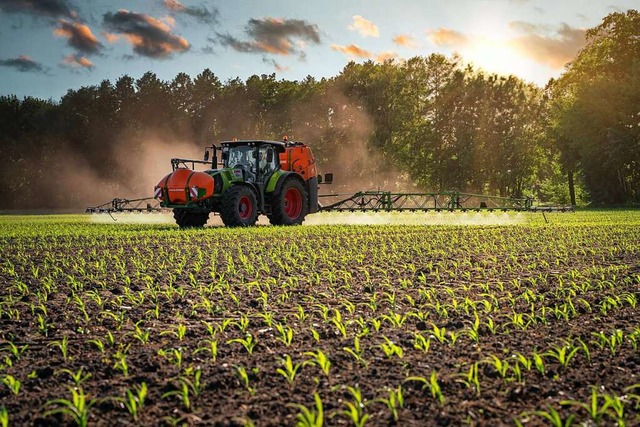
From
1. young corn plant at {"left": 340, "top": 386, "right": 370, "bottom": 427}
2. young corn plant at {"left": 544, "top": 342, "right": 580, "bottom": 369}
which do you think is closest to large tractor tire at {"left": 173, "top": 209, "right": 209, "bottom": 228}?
young corn plant at {"left": 544, "top": 342, "right": 580, "bottom": 369}

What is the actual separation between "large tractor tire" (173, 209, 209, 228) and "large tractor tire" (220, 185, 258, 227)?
1718 millimetres

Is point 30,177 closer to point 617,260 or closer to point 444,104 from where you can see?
point 444,104

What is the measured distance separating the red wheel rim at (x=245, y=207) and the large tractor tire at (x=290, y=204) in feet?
2.54

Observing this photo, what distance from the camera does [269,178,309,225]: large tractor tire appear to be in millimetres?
20125

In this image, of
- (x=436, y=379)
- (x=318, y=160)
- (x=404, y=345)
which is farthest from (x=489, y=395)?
(x=318, y=160)

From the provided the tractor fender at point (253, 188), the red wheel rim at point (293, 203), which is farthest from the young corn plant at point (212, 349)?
the red wheel rim at point (293, 203)

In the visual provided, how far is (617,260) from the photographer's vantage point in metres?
11.1

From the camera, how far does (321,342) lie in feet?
17.4

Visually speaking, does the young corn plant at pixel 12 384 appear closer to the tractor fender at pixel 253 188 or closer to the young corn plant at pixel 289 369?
the young corn plant at pixel 289 369

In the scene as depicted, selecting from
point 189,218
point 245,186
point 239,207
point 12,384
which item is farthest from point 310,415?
point 189,218

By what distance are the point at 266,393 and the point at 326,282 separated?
4488 mm

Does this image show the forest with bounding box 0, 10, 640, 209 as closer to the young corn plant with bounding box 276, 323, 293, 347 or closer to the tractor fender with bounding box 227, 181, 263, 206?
the tractor fender with bounding box 227, 181, 263, 206

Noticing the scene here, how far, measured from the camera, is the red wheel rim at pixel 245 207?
19.6m

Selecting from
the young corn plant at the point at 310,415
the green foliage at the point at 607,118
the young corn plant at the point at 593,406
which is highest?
the green foliage at the point at 607,118
